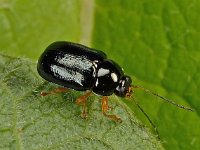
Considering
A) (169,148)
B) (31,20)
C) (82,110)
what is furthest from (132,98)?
(31,20)

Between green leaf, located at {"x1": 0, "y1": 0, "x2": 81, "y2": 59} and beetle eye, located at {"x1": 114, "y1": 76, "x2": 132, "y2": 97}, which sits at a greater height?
green leaf, located at {"x1": 0, "y1": 0, "x2": 81, "y2": 59}

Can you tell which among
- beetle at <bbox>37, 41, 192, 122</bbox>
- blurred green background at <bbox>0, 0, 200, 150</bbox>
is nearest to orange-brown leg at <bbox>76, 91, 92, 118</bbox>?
beetle at <bbox>37, 41, 192, 122</bbox>

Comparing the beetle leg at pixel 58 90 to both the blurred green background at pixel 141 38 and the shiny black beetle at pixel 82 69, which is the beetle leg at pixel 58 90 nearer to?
the shiny black beetle at pixel 82 69

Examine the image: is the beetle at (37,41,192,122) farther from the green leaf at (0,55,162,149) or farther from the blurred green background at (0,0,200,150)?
the green leaf at (0,55,162,149)

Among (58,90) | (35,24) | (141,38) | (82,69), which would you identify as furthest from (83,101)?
(35,24)

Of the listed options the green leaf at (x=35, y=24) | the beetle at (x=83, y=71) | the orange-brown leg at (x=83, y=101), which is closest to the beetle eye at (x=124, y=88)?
the beetle at (x=83, y=71)

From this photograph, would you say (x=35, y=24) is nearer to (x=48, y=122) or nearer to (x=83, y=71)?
(x=83, y=71)
